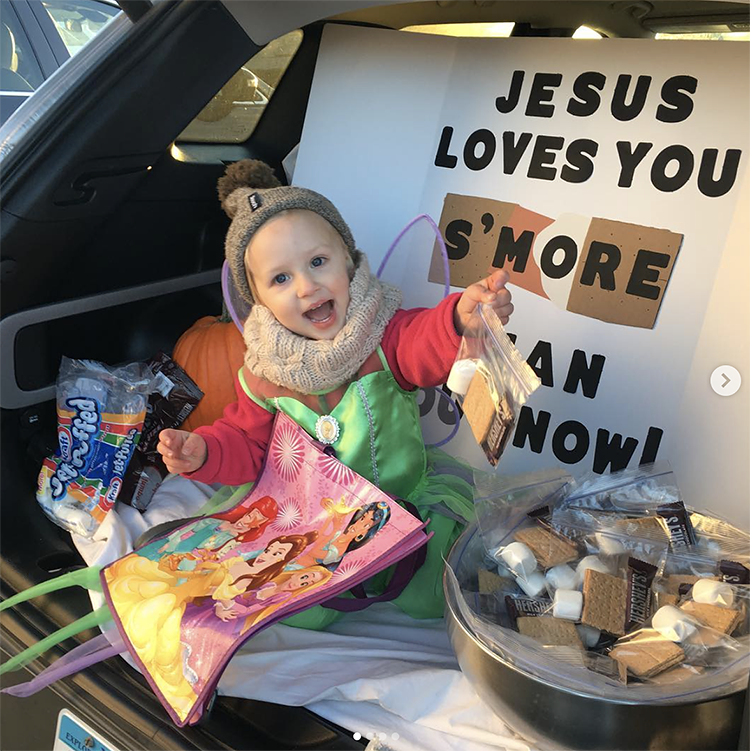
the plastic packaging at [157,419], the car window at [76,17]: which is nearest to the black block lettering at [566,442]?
the plastic packaging at [157,419]

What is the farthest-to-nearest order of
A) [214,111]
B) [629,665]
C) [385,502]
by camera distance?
[214,111] → [385,502] → [629,665]

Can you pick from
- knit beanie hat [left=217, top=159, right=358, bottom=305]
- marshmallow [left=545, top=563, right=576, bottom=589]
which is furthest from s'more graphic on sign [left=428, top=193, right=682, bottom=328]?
marshmallow [left=545, top=563, right=576, bottom=589]

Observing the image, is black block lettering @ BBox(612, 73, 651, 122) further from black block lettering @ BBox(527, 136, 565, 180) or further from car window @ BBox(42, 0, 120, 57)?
car window @ BBox(42, 0, 120, 57)

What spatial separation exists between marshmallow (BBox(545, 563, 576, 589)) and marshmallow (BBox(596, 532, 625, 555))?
2.2 inches

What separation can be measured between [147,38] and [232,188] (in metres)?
0.26

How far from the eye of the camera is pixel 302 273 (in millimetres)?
1129

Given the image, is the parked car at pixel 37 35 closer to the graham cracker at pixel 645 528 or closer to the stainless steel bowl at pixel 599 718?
the graham cracker at pixel 645 528

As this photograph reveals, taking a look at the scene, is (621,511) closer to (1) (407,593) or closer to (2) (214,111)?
(1) (407,593)

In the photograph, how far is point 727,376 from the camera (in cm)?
115

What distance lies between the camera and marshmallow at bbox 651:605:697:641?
770mm

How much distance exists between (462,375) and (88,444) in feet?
2.46

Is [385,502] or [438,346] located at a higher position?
[438,346]

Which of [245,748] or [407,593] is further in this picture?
[407,593]

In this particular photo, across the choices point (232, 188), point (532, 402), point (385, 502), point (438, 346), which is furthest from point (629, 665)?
point (232, 188)
